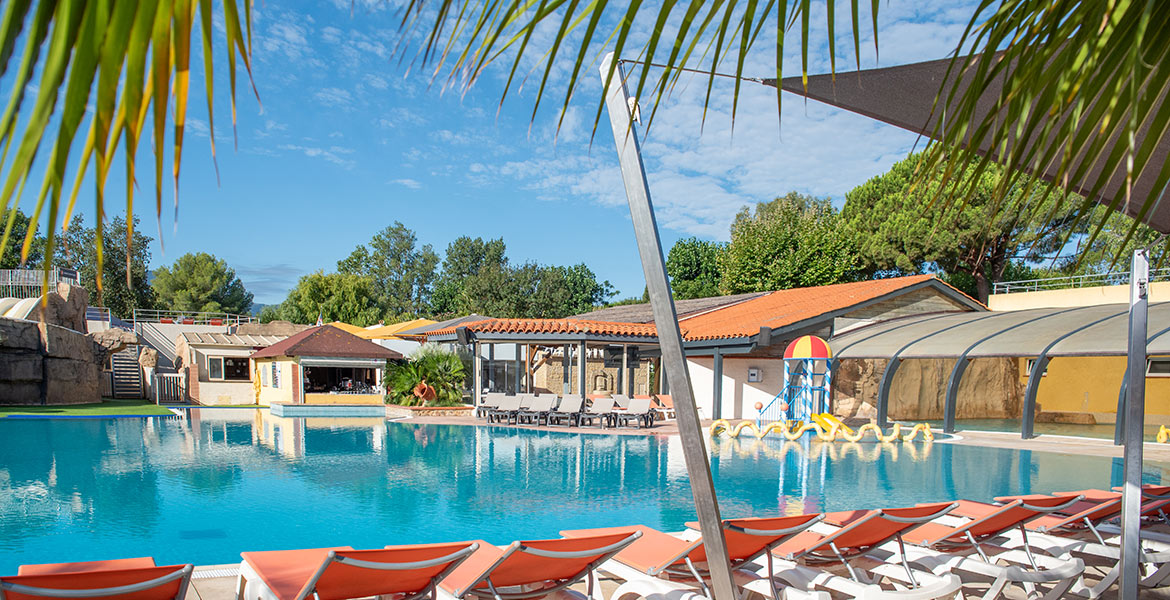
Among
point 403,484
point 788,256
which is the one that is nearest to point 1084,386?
point 788,256

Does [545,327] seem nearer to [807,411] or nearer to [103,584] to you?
[807,411]

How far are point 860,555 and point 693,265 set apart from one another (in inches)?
1732

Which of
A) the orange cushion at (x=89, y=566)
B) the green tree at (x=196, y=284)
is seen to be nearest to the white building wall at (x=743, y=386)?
the orange cushion at (x=89, y=566)

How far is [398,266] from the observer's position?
63688mm

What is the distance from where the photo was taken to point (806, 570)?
4.98 metres

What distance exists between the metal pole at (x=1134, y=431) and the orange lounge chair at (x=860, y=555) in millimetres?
1050

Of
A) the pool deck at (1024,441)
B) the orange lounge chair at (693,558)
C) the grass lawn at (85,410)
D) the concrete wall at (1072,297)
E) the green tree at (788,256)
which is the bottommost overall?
the pool deck at (1024,441)

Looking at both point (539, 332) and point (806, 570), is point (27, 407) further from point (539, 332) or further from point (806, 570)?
point (806, 570)

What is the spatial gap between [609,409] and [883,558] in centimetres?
1363

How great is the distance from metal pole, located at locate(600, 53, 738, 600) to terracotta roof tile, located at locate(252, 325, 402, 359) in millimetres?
23529

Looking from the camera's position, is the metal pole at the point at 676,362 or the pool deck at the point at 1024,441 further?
the pool deck at the point at 1024,441

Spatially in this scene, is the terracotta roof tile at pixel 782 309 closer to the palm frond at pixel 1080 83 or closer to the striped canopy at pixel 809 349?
the striped canopy at pixel 809 349

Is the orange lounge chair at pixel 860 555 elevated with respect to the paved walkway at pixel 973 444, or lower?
elevated

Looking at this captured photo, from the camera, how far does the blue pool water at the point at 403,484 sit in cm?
825
